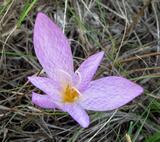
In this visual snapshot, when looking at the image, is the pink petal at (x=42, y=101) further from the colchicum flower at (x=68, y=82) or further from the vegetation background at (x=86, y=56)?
the vegetation background at (x=86, y=56)

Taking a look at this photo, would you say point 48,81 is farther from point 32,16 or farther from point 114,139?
point 32,16

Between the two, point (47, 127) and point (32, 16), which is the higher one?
point (32, 16)

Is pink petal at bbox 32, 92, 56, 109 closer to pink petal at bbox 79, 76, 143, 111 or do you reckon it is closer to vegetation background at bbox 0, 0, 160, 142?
pink petal at bbox 79, 76, 143, 111

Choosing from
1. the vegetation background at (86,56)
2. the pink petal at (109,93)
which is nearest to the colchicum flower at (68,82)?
the pink petal at (109,93)

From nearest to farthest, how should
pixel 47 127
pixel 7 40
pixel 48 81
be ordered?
pixel 48 81 < pixel 47 127 < pixel 7 40

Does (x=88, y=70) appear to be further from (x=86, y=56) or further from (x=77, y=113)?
(x=86, y=56)

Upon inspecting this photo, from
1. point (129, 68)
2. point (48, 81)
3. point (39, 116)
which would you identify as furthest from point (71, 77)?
point (129, 68)
